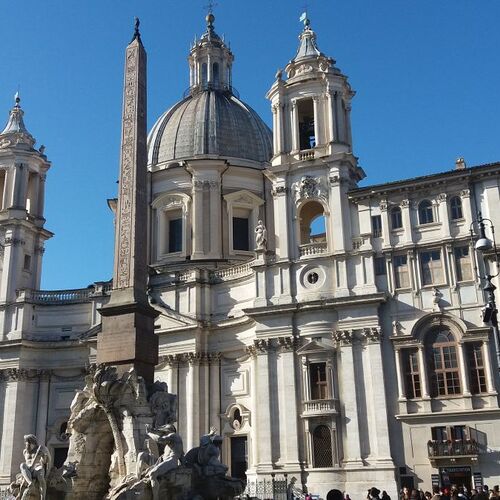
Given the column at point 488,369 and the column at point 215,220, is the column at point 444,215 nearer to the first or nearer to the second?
the column at point 488,369

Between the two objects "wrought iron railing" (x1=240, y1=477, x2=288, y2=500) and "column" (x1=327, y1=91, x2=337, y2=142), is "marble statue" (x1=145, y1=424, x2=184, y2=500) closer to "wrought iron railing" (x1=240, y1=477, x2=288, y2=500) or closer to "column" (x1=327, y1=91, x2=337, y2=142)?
"wrought iron railing" (x1=240, y1=477, x2=288, y2=500)

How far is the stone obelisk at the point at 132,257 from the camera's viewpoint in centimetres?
2302

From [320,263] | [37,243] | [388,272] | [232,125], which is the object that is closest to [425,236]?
[388,272]

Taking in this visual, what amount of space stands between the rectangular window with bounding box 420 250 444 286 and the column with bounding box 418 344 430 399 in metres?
3.37

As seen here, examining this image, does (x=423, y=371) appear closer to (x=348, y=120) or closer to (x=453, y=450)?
(x=453, y=450)

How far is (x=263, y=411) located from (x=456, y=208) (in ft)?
47.5

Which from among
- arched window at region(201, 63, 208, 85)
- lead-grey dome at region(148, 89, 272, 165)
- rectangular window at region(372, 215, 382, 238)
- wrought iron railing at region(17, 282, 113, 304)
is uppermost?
arched window at region(201, 63, 208, 85)

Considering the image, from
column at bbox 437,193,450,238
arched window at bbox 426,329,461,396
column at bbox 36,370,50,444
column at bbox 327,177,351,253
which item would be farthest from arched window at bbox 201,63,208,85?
arched window at bbox 426,329,461,396

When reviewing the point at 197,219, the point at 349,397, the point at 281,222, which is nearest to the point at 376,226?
the point at 281,222

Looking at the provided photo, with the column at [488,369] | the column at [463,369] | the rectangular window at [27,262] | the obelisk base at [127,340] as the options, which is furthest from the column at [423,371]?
the rectangular window at [27,262]

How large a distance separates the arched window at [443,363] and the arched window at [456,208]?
234 inches

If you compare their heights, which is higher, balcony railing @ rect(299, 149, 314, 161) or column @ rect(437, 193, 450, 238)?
balcony railing @ rect(299, 149, 314, 161)

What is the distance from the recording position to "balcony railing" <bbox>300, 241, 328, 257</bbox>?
3966 centimetres

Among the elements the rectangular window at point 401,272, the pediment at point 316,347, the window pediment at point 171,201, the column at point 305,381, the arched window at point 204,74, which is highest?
the arched window at point 204,74
